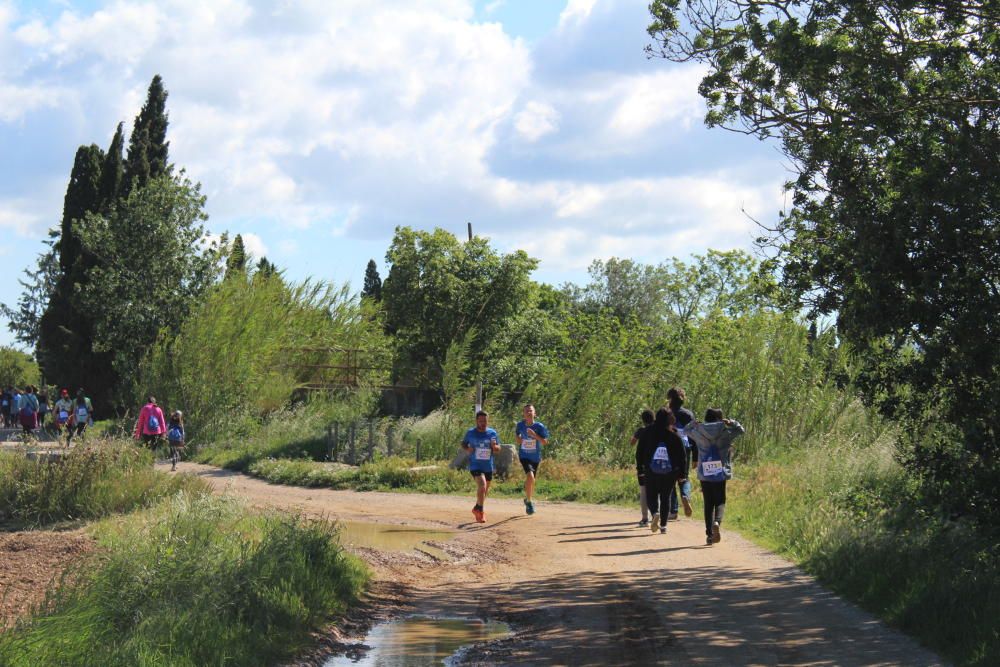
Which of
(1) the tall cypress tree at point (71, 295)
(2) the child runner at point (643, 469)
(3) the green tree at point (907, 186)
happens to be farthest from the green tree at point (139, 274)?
(3) the green tree at point (907, 186)

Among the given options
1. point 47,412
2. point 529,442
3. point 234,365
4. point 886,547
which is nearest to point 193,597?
point 886,547

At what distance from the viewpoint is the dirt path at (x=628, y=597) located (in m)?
8.31

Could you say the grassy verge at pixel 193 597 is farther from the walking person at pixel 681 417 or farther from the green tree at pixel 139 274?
the green tree at pixel 139 274

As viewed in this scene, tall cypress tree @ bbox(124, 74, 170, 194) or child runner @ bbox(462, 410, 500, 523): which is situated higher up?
tall cypress tree @ bbox(124, 74, 170, 194)

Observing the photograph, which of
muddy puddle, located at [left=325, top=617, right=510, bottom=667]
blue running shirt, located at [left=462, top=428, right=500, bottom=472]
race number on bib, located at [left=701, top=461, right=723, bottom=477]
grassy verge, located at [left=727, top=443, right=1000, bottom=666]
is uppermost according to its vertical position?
blue running shirt, located at [left=462, top=428, right=500, bottom=472]

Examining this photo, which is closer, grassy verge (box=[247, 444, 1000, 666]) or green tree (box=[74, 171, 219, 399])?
grassy verge (box=[247, 444, 1000, 666])

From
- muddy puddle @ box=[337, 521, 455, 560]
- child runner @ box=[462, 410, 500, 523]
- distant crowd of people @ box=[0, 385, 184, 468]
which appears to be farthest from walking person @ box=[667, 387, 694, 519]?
distant crowd of people @ box=[0, 385, 184, 468]

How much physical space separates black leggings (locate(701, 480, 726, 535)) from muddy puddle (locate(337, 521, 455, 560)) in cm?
345

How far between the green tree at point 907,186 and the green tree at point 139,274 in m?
28.1

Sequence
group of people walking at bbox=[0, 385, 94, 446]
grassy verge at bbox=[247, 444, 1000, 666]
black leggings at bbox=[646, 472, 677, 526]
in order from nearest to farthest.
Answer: grassy verge at bbox=[247, 444, 1000, 666] → black leggings at bbox=[646, 472, 677, 526] → group of people walking at bbox=[0, 385, 94, 446]

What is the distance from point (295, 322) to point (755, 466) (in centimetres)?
2221

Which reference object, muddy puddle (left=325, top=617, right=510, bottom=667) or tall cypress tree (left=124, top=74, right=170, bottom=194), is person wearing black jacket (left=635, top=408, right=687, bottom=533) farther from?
tall cypress tree (left=124, top=74, right=170, bottom=194)

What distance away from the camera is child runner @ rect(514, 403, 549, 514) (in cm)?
1752

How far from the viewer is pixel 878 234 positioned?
10.7m
